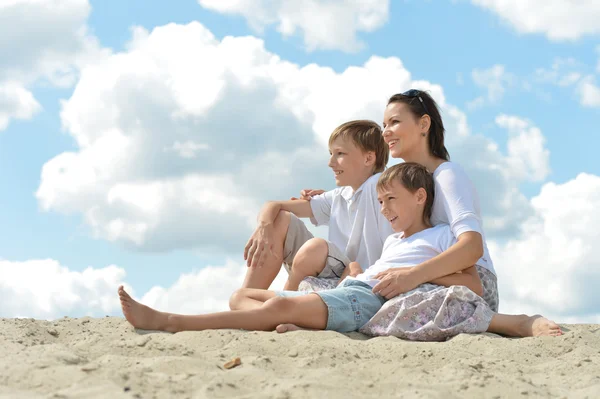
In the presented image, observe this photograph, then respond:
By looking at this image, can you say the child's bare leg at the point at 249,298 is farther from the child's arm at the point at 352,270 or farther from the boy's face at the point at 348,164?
the boy's face at the point at 348,164

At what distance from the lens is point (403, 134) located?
5.53 m

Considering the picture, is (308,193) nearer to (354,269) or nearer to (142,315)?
(354,269)

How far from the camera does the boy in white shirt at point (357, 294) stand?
4477 millimetres

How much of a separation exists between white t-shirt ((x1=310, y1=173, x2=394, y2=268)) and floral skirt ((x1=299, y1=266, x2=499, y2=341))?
0.92 m

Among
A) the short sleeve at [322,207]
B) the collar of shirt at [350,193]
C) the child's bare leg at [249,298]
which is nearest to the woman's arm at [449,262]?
the child's bare leg at [249,298]

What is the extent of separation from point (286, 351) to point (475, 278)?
1.80 m

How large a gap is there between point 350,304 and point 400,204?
0.84 metres

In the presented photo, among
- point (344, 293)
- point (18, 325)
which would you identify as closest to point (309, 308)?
point (344, 293)

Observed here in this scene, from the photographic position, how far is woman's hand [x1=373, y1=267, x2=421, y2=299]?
4699 millimetres

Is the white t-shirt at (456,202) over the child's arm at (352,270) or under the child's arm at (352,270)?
over

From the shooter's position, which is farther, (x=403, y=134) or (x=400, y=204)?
(x=403, y=134)

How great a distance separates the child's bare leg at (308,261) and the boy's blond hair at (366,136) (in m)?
1.03

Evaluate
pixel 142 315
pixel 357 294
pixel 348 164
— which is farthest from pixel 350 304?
pixel 348 164

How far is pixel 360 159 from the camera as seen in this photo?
583cm
